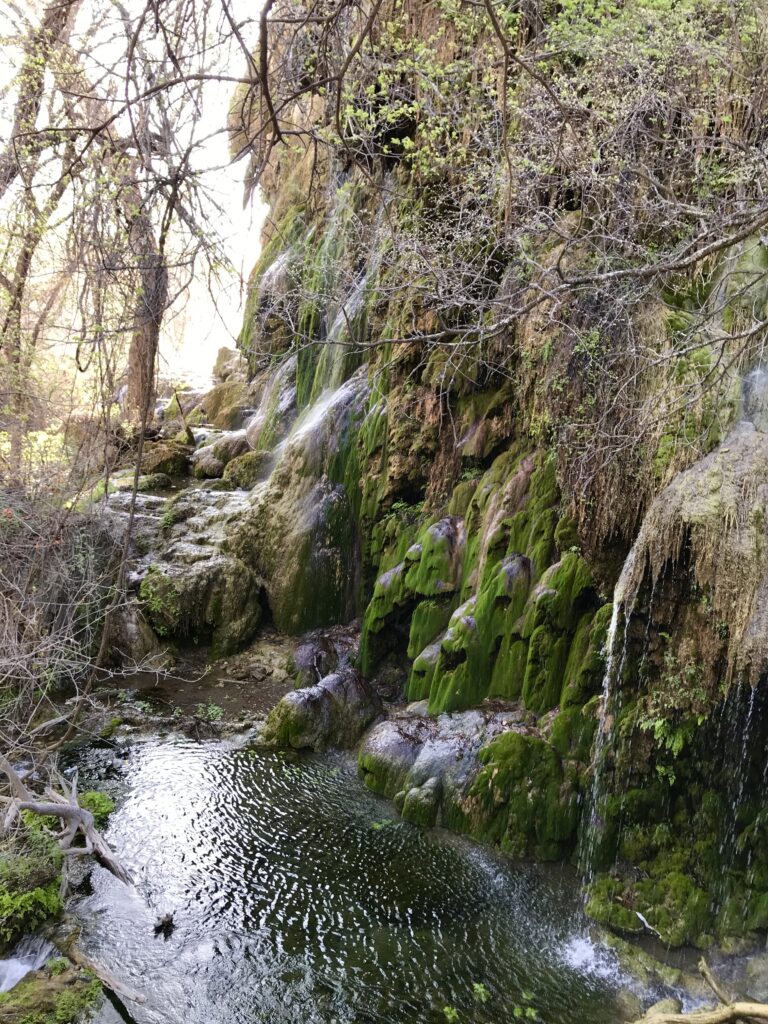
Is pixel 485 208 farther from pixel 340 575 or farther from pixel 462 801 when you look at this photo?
pixel 462 801

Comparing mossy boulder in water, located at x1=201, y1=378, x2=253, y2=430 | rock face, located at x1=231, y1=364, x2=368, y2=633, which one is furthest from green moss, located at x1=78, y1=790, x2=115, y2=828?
mossy boulder in water, located at x1=201, y1=378, x2=253, y2=430

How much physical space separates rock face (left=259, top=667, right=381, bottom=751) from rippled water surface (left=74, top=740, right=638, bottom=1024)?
89 centimetres

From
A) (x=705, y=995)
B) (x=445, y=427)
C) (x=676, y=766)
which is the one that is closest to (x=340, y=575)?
(x=445, y=427)

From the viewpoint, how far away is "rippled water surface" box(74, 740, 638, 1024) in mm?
4168

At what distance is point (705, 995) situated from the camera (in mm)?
4332

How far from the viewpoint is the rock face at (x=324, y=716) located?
297 inches

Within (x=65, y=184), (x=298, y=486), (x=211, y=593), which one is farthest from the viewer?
(x=298, y=486)

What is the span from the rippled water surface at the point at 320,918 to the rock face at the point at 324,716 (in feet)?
2.93

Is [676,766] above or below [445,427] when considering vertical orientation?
below

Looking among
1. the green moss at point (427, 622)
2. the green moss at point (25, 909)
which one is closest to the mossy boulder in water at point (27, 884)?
the green moss at point (25, 909)

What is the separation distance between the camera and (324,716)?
7.65 m

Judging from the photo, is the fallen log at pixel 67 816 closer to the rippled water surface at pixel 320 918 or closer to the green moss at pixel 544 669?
the rippled water surface at pixel 320 918

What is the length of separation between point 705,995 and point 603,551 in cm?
332

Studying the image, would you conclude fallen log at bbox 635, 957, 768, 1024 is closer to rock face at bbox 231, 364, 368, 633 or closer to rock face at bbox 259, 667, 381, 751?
rock face at bbox 259, 667, 381, 751
